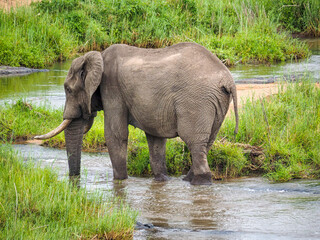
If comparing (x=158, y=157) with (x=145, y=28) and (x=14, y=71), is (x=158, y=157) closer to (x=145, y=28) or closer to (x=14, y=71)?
(x=14, y=71)

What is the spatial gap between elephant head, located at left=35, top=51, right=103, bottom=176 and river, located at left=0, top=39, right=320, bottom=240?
378 millimetres

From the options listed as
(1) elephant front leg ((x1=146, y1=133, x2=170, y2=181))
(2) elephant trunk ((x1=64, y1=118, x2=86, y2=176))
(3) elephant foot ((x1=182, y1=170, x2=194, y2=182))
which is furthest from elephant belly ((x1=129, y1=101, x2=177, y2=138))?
(2) elephant trunk ((x1=64, y1=118, x2=86, y2=176))

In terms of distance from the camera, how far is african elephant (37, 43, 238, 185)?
7648 millimetres

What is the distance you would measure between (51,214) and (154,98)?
2596 millimetres

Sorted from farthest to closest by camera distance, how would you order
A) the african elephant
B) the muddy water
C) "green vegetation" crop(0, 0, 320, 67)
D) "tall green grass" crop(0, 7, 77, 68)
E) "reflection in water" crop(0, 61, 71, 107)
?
"green vegetation" crop(0, 0, 320, 67) → "tall green grass" crop(0, 7, 77, 68) → "reflection in water" crop(0, 61, 71, 107) → the african elephant → the muddy water

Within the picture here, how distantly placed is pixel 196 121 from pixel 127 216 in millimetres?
2189

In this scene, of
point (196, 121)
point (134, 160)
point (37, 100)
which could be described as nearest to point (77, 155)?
point (134, 160)

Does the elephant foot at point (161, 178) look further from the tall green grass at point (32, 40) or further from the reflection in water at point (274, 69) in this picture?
the tall green grass at point (32, 40)

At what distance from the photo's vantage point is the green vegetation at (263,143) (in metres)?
8.26

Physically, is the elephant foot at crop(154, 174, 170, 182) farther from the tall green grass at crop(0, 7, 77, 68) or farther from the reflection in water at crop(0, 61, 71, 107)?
the tall green grass at crop(0, 7, 77, 68)

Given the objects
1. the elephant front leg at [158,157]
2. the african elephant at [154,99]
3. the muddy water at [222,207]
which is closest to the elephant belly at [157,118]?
the african elephant at [154,99]

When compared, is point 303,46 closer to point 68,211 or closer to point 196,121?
point 196,121

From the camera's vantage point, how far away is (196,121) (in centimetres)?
762

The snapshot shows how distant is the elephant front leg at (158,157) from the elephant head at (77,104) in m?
0.84
